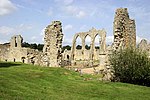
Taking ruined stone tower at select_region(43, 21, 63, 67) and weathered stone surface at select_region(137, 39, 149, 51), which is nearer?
ruined stone tower at select_region(43, 21, 63, 67)

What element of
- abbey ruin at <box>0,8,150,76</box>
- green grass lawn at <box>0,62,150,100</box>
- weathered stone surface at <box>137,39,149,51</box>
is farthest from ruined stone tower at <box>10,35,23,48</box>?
green grass lawn at <box>0,62,150,100</box>

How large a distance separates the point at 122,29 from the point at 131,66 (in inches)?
205

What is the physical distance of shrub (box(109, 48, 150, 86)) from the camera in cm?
2167

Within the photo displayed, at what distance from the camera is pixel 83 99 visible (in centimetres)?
1423


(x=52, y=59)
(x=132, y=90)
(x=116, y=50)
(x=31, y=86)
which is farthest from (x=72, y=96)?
(x=52, y=59)

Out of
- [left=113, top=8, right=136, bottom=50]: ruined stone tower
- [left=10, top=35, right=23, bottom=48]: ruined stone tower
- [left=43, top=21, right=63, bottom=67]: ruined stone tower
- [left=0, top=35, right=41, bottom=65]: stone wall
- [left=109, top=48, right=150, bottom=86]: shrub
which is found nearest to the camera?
[left=109, top=48, right=150, bottom=86]: shrub

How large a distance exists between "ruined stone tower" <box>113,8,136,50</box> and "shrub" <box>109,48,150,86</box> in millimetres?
2450

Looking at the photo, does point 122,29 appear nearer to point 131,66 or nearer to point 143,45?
point 131,66

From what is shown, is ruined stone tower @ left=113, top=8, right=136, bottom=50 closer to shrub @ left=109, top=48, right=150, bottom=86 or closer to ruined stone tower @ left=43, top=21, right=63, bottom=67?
shrub @ left=109, top=48, right=150, bottom=86

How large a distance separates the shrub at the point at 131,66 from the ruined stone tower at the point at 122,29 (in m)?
2.45

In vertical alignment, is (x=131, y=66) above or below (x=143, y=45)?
below

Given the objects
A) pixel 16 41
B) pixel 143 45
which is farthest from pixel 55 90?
pixel 16 41

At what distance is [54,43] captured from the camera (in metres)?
30.6

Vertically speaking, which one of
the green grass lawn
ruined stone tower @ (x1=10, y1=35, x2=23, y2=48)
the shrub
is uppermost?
ruined stone tower @ (x1=10, y1=35, x2=23, y2=48)
